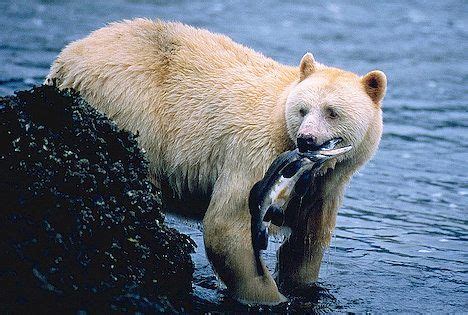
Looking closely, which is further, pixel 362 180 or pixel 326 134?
pixel 362 180

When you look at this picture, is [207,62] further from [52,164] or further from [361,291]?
[361,291]

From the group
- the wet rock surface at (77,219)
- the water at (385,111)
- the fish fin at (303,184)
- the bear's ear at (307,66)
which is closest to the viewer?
the wet rock surface at (77,219)

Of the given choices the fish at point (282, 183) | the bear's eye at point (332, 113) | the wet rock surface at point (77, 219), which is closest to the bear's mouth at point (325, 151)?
the fish at point (282, 183)

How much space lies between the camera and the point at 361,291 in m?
7.02

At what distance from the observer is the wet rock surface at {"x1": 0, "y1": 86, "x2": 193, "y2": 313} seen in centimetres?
500

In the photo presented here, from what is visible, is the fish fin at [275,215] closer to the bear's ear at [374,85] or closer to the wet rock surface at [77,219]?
the wet rock surface at [77,219]

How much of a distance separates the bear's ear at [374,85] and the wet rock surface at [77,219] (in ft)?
5.19

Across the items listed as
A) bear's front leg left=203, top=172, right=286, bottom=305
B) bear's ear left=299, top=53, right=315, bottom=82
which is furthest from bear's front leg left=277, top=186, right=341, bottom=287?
bear's ear left=299, top=53, right=315, bottom=82

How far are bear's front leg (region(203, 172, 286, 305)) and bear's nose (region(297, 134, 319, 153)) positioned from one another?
542 millimetres

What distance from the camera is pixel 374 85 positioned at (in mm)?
6059

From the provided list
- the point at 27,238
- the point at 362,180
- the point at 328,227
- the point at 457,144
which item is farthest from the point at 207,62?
the point at 457,144

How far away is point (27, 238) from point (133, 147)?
3.72ft

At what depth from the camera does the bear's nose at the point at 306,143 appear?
557 centimetres

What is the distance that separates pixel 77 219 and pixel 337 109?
71.5 inches
